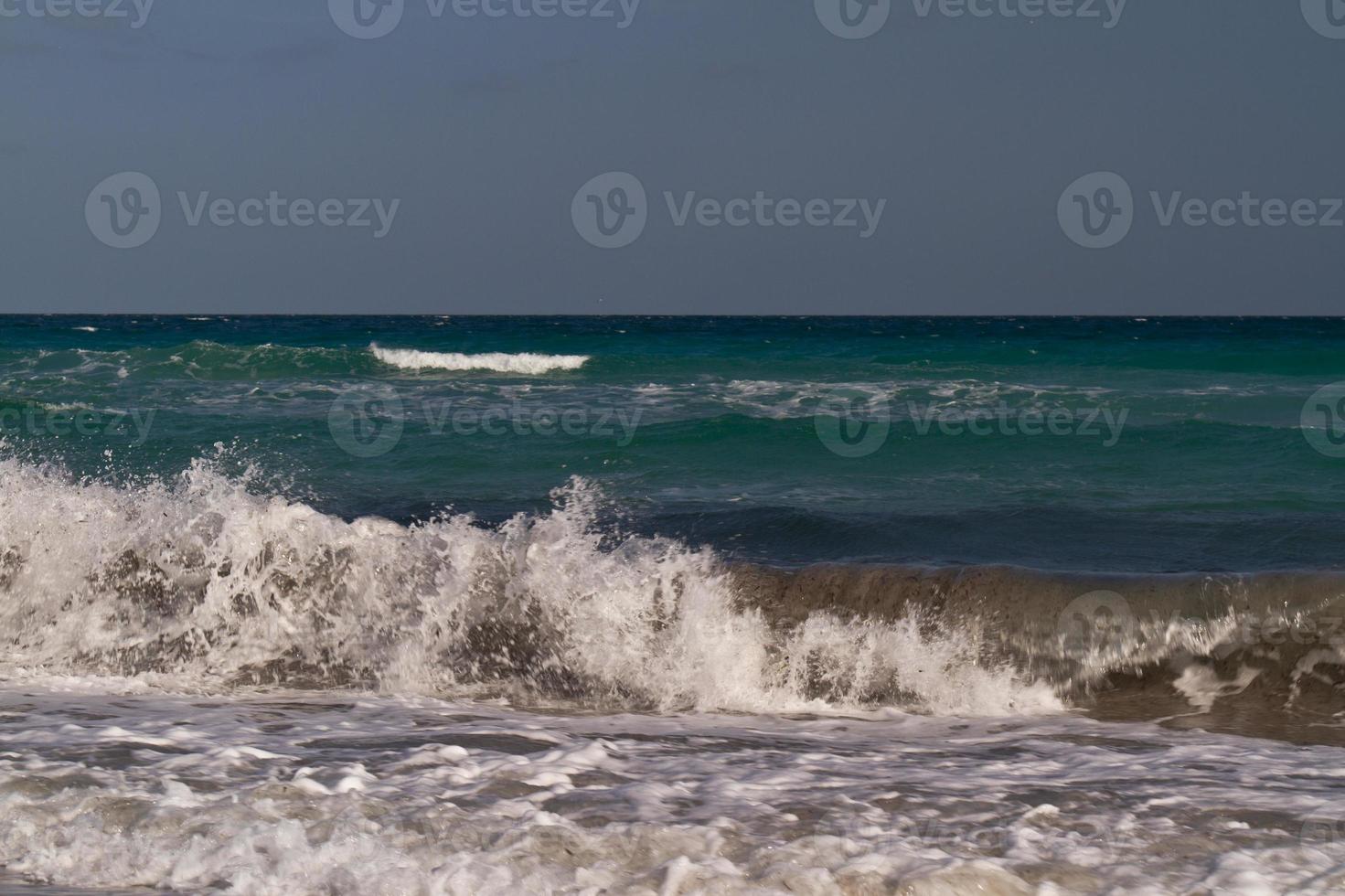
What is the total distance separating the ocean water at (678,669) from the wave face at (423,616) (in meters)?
0.02

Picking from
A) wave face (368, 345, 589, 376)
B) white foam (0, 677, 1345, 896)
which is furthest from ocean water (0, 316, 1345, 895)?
wave face (368, 345, 589, 376)

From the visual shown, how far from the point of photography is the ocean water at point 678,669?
3.49 meters

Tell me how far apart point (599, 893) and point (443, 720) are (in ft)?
6.56

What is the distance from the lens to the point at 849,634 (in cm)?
607

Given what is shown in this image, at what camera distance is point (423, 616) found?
6.57 m

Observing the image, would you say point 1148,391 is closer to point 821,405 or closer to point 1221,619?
point 821,405

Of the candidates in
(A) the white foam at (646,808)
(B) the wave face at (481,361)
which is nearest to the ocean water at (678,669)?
(A) the white foam at (646,808)

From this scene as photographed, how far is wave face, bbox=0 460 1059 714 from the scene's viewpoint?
5.89m

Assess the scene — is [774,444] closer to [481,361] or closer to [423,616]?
[423,616]

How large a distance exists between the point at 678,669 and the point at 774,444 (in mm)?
7950

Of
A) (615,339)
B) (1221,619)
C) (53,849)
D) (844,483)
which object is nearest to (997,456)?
(844,483)

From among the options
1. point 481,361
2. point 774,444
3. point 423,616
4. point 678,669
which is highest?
point 481,361

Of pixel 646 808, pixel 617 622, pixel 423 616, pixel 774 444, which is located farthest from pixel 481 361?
pixel 646 808

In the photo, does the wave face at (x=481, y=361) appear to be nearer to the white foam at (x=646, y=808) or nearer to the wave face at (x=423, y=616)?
the wave face at (x=423, y=616)
